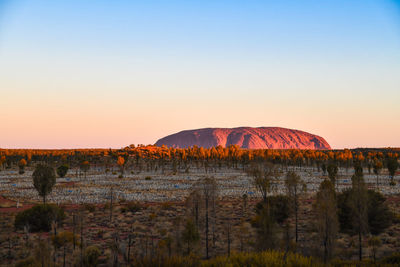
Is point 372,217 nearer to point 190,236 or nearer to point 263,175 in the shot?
point 263,175

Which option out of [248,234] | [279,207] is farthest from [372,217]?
[248,234]

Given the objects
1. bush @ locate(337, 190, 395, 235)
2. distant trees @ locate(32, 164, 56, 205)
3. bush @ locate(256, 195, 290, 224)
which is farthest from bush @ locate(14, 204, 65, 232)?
bush @ locate(337, 190, 395, 235)

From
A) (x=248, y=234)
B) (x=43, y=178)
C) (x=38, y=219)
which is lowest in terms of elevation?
(x=248, y=234)

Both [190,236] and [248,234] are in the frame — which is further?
[248,234]

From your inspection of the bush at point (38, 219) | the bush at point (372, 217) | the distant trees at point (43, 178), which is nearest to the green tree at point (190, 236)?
the bush at point (372, 217)

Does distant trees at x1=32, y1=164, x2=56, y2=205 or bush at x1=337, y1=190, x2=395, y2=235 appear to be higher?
distant trees at x1=32, y1=164, x2=56, y2=205

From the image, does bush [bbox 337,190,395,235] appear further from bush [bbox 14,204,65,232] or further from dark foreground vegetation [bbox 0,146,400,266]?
bush [bbox 14,204,65,232]

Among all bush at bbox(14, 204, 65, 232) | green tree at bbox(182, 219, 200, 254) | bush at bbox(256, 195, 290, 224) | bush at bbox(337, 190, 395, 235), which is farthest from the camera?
bush at bbox(256, 195, 290, 224)

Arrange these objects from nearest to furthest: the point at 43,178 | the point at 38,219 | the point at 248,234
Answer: the point at 248,234
the point at 38,219
the point at 43,178

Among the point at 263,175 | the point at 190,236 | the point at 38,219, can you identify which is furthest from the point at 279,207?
the point at 38,219

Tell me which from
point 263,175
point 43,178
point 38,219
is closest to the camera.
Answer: point 38,219

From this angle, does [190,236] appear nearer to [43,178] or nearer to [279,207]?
[279,207]

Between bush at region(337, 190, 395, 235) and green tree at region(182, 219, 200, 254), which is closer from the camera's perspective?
green tree at region(182, 219, 200, 254)

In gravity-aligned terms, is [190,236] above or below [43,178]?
below
